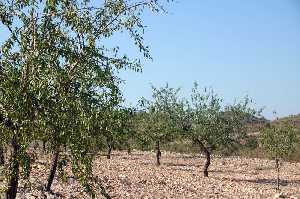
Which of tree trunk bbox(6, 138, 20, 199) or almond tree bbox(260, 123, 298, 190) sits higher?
almond tree bbox(260, 123, 298, 190)

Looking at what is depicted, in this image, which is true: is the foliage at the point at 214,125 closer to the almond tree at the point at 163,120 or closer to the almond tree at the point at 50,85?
the almond tree at the point at 163,120

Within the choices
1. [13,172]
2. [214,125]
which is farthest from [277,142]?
[13,172]

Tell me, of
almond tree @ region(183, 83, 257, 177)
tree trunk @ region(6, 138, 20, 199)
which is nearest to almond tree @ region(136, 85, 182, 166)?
almond tree @ region(183, 83, 257, 177)

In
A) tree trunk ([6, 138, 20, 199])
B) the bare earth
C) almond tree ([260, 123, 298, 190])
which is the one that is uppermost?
almond tree ([260, 123, 298, 190])

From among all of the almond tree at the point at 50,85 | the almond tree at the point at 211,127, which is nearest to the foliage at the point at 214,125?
the almond tree at the point at 211,127

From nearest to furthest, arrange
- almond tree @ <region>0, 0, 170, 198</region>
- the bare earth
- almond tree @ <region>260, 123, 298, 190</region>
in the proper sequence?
almond tree @ <region>0, 0, 170, 198</region> < the bare earth < almond tree @ <region>260, 123, 298, 190</region>

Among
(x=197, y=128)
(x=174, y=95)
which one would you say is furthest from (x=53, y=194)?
(x=174, y=95)

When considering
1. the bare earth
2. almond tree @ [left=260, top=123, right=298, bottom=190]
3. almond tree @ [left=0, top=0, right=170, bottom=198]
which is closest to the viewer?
almond tree @ [left=0, top=0, right=170, bottom=198]

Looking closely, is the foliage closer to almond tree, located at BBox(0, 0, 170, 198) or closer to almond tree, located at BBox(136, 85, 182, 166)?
almond tree, located at BBox(136, 85, 182, 166)

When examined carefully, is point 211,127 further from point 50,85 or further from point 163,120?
point 50,85

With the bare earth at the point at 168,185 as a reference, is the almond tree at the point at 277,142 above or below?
above

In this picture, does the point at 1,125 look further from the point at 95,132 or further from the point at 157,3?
the point at 157,3

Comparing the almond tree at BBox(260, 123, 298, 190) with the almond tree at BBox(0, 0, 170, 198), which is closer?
the almond tree at BBox(0, 0, 170, 198)

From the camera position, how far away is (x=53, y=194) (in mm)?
18859
